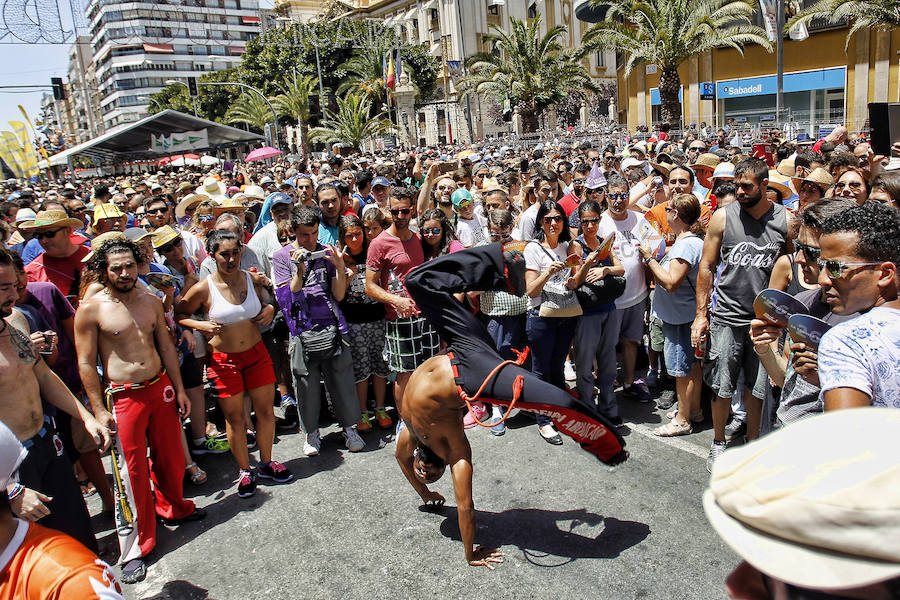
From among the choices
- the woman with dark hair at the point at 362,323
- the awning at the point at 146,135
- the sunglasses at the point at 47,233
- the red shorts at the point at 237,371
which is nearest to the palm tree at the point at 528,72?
the awning at the point at 146,135

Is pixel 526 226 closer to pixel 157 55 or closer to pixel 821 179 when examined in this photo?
pixel 821 179

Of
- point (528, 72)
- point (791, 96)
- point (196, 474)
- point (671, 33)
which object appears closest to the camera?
point (196, 474)

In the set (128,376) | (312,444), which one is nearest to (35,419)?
(128,376)

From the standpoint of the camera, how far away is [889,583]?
0.96 metres

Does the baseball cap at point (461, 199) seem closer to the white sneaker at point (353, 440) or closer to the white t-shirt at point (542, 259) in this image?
the white t-shirt at point (542, 259)

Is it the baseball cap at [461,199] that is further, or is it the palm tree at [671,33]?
the palm tree at [671,33]

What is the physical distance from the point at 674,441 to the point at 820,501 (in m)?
4.39

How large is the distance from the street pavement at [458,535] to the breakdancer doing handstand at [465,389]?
36 cm

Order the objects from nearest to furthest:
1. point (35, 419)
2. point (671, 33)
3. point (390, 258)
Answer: point (35, 419) < point (390, 258) < point (671, 33)

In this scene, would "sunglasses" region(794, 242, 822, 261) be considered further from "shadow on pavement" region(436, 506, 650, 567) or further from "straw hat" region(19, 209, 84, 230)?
"straw hat" region(19, 209, 84, 230)

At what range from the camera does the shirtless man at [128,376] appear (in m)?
3.88

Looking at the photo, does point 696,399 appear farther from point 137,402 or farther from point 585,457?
point 137,402

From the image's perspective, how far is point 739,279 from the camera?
14.1 feet

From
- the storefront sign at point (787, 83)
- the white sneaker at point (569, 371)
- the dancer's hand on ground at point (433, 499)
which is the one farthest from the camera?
the storefront sign at point (787, 83)
